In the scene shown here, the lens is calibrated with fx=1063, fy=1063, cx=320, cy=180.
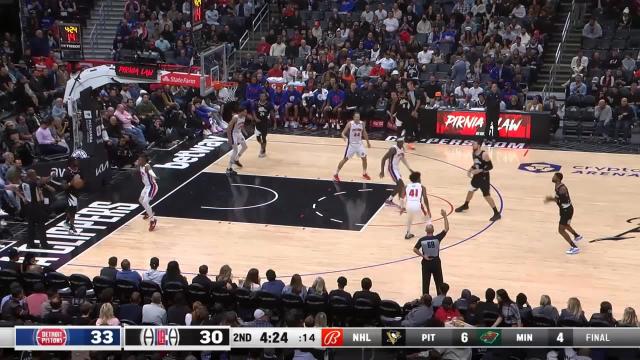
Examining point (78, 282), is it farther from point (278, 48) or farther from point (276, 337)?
point (278, 48)

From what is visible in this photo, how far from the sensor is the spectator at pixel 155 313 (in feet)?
51.9

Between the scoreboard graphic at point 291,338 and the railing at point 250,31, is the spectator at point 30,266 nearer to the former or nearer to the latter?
the scoreboard graphic at point 291,338

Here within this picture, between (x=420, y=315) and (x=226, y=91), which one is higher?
(x=226, y=91)

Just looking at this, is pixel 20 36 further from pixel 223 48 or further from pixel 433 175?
pixel 433 175

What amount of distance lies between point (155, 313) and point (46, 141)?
1197cm

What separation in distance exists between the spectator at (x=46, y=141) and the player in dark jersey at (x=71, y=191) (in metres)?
4.17

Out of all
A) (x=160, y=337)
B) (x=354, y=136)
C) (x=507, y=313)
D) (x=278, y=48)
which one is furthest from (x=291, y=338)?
(x=278, y=48)

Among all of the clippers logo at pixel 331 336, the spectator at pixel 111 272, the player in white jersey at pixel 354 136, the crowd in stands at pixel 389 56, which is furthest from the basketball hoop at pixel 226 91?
the clippers logo at pixel 331 336

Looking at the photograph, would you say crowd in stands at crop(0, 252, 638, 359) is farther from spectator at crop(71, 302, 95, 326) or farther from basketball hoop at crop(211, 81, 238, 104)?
basketball hoop at crop(211, 81, 238, 104)

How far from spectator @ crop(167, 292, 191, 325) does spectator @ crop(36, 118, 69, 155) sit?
11630mm

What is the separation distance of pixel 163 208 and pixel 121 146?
10.8 ft

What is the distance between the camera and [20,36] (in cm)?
3762

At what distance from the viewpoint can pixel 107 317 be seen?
15.1 metres

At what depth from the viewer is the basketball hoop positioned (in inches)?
1296
